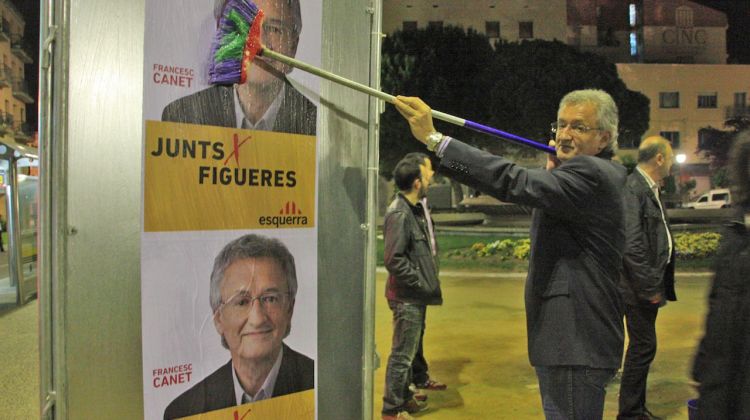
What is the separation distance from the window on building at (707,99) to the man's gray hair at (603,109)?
1601 cm

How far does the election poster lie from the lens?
1.96m

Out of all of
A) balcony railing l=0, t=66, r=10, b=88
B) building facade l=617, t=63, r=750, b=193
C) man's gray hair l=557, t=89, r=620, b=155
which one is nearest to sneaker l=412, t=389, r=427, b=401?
man's gray hair l=557, t=89, r=620, b=155

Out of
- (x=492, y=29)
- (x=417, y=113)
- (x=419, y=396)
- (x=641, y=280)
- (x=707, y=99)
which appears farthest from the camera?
(x=492, y=29)

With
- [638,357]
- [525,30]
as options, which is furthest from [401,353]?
[525,30]

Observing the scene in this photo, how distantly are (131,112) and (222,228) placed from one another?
0.47 metres

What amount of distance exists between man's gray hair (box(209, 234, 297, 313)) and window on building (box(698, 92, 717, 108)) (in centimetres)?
1721

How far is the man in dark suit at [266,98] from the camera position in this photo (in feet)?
6.67

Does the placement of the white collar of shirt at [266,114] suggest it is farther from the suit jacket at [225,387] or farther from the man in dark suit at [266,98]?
the suit jacket at [225,387]

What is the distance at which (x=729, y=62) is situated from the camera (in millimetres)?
16156

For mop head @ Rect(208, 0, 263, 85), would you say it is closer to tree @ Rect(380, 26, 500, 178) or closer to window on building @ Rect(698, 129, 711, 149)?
window on building @ Rect(698, 129, 711, 149)

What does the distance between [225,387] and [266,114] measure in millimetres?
944

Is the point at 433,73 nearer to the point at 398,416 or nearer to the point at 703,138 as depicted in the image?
the point at 703,138

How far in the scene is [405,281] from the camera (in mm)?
4508

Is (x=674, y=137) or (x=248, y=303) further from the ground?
(x=674, y=137)
